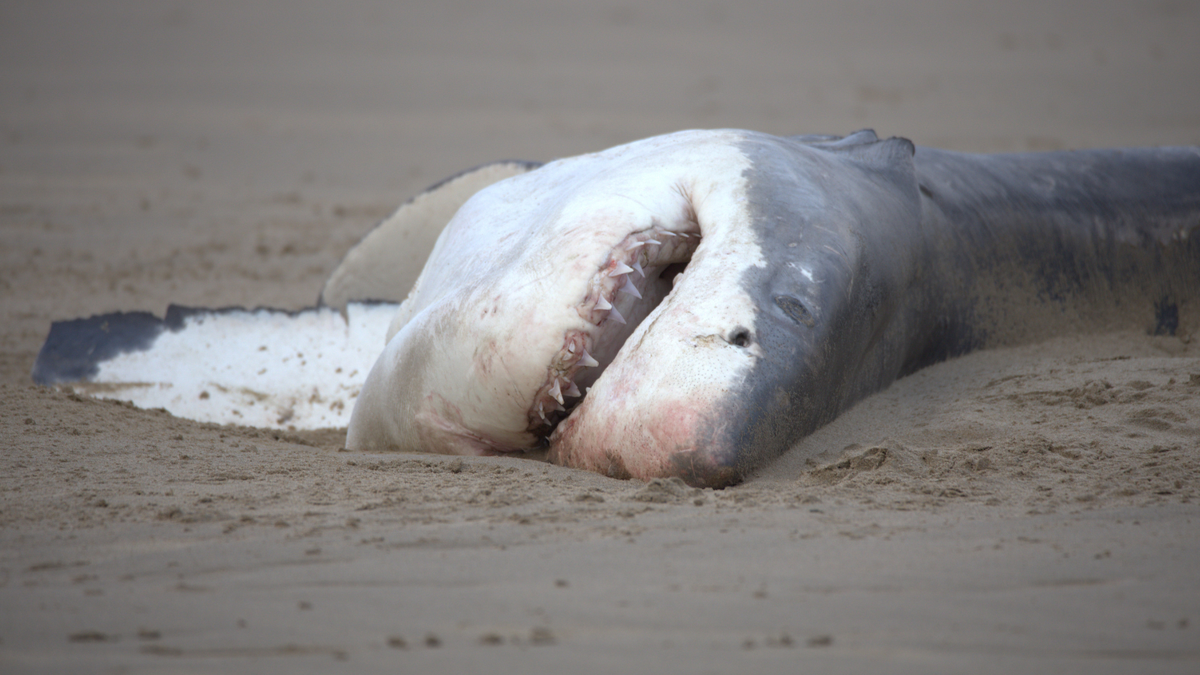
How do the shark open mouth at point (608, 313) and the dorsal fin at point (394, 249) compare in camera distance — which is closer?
the shark open mouth at point (608, 313)

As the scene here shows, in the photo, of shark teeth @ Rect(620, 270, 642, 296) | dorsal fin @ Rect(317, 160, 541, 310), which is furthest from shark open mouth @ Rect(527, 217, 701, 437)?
dorsal fin @ Rect(317, 160, 541, 310)

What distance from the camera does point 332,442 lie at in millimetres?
3299

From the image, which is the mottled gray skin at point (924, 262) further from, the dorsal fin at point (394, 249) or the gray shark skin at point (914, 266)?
the dorsal fin at point (394, 249)

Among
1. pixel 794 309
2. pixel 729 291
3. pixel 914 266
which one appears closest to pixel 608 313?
pixel 729 291

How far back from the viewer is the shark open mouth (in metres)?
2.35

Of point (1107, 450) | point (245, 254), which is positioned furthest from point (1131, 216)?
point (245, 254)

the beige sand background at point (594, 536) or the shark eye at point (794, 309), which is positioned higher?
the shark eye at point (794, 309)

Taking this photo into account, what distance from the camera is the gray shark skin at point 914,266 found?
88.0 inches

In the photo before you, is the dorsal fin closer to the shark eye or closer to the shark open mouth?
the shark open mouth

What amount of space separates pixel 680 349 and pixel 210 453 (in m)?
1.22

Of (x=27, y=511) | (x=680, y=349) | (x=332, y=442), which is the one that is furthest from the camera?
(x=332, y=442)

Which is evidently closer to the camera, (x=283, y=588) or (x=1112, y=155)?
(x=283, y=588)

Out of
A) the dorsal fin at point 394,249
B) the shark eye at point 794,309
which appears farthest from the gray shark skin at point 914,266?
the dorsal fin at point 394,249

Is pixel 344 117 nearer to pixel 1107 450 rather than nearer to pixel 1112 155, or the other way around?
pixel 1112 155
